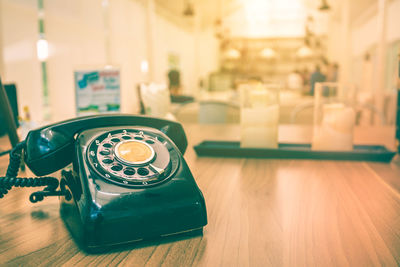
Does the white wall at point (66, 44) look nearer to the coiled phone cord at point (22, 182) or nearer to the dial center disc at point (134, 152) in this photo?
the coiled phone cord at point (22, 182)

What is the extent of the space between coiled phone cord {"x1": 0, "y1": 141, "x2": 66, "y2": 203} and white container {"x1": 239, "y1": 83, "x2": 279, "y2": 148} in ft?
1.76

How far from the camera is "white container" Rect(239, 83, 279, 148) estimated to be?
0.91 meters

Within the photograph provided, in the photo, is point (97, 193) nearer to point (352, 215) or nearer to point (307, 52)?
point (352, 215)

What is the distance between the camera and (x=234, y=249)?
1.25ft

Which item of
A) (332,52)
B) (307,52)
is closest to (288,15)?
(332,52)

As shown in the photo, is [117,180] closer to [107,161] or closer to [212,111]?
[107,161]

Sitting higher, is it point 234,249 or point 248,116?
point 248,116

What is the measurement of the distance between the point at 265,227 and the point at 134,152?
8.3 inches

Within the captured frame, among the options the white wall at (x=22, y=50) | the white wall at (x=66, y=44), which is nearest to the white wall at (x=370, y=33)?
the white wall at (x=66, y=44)

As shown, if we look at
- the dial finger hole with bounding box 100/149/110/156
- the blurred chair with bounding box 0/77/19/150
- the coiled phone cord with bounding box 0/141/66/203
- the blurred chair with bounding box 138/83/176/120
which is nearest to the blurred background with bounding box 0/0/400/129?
the blurred chair with bounding box 138/83/176/120

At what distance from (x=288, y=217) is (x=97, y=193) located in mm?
266

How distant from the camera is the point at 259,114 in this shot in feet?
2.98

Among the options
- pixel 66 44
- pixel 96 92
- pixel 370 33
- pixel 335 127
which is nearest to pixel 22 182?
pixel 96 92

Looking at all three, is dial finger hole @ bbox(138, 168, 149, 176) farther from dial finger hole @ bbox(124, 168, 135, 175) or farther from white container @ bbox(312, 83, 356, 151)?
white container @ bbox(312, 83, 356, 151)
